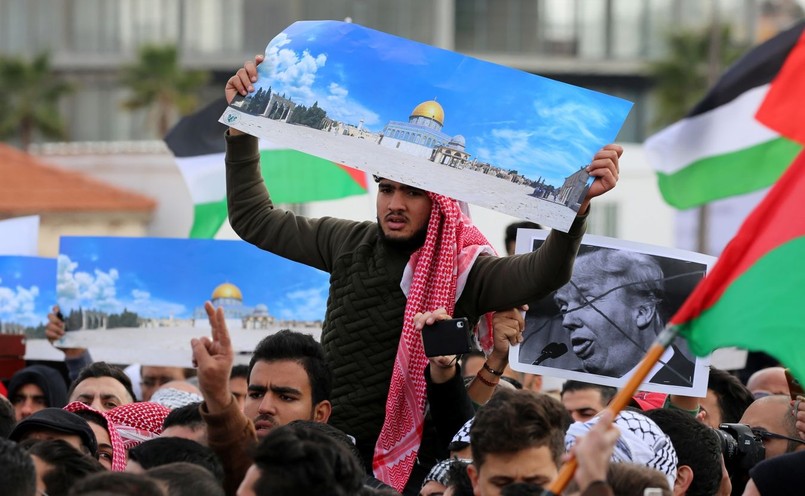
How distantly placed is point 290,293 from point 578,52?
60010 mm

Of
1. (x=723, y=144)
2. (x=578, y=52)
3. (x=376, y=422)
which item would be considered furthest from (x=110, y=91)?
(x=376, y=422)

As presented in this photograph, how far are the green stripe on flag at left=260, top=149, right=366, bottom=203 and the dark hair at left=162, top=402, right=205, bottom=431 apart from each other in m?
4.31

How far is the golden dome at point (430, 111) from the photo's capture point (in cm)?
532

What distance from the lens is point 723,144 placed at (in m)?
10.1

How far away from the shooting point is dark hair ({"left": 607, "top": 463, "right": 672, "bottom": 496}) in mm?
4359

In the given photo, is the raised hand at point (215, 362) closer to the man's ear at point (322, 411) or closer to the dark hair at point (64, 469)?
the dark hair at point (64, 469)

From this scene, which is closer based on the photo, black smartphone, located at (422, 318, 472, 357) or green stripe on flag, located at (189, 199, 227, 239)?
black smartphone, located at (422, 318, 472, 357)

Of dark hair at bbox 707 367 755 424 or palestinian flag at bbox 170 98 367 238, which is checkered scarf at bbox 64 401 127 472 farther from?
palestinian flag at bbox 170 98 367 238

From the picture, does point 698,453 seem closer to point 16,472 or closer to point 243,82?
point 243,82

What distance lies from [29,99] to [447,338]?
196 feet

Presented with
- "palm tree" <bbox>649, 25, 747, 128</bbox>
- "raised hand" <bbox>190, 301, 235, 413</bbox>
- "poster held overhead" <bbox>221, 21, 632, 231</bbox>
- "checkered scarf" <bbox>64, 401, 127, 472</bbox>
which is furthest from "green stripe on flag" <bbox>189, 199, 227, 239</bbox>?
"palm tree" <bbox>649, 25, 747, 128</bbox>

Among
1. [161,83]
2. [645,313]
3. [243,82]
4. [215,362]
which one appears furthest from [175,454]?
[161,83]

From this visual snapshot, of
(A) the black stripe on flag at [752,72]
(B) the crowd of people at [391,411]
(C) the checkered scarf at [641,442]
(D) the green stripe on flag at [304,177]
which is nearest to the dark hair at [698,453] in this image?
(B) the crowd of people at [391,411]

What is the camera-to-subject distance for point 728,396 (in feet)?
22.9
